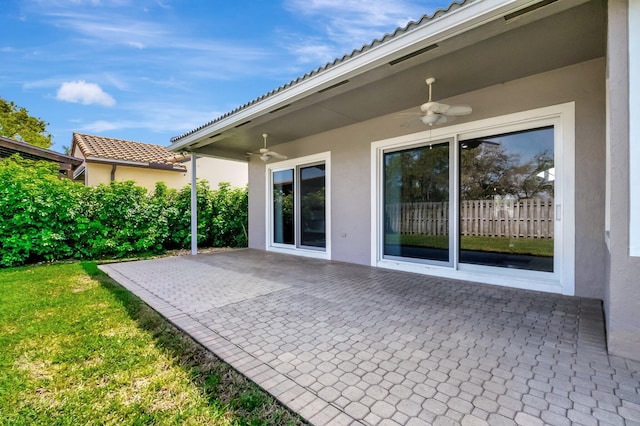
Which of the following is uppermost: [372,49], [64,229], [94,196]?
[372,49]

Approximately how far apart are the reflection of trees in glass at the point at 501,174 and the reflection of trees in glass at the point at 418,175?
338 millimetres

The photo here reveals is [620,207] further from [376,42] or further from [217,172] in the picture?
[217,172]

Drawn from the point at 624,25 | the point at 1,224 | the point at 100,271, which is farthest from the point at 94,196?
the point at 624,25

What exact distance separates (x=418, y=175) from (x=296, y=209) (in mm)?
3454

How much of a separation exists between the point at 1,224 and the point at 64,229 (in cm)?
100

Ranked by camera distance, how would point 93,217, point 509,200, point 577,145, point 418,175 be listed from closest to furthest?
1. point 577,145
2. point 509,200
3. point 418,175
4. point 93,217

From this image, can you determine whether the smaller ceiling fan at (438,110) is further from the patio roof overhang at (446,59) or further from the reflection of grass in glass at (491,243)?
the reflection of grass in glass at (491,243)

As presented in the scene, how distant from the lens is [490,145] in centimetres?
457

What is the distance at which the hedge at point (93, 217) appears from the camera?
6172 millimetres

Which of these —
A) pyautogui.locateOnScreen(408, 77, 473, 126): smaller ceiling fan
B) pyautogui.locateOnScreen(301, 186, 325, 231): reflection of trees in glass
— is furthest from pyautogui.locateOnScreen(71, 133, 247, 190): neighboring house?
pyautogui.locateOnScreen(408, 77, 473, 126): smaller ceiling fan

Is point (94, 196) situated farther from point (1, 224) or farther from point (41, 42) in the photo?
point (41, 42)

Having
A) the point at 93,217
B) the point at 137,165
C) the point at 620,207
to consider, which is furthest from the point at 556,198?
the point at 137,165

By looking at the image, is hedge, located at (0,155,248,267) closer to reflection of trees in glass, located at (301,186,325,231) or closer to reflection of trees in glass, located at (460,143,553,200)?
reflection of trees in glass, located at (301,186,325,231)

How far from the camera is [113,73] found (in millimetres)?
10398
